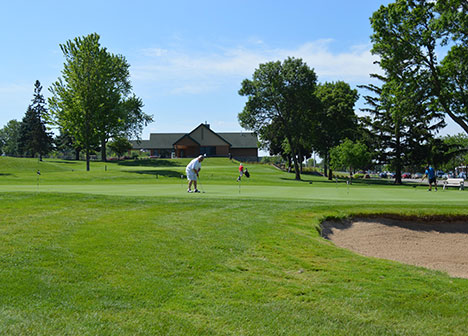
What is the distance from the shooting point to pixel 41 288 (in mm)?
5555

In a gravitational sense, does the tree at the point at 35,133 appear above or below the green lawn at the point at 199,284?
above

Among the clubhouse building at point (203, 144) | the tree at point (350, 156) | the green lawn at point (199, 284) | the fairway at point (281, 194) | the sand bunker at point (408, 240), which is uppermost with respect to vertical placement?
the clubhouse building at point (203, 144)

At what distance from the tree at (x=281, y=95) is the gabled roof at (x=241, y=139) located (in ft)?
181

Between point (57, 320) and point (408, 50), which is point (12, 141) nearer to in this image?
point (408, 50)

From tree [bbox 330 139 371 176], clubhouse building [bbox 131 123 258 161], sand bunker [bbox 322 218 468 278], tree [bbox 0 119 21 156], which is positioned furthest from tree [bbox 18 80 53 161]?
sand bunker [bbox 322 218 468 278]

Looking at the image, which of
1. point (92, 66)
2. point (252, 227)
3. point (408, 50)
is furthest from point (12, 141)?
point (252, 227)

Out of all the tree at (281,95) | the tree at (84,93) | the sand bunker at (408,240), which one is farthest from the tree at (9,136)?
the sand bunker at (408,240)

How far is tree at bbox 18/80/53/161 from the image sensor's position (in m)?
86.9

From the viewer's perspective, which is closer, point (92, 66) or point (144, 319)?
point (144, 319)

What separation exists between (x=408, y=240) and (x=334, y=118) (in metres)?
54.2

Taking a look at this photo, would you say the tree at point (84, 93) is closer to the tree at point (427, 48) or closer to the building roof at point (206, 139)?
the tree at point (427, 48)

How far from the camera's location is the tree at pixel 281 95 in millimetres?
55406

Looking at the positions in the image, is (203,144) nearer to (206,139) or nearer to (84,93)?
(206,139)

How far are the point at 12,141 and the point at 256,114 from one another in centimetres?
12024
